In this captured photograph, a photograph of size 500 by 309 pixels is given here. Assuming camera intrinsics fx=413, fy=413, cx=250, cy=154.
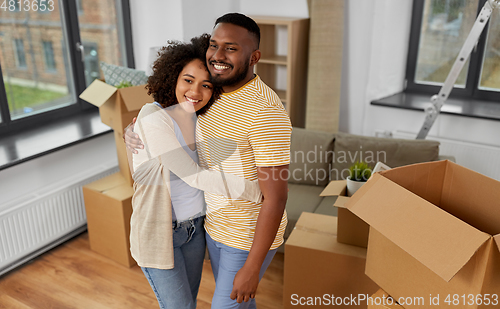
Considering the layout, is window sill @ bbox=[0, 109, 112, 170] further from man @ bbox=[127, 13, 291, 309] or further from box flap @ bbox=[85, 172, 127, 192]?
man @ bbox=[127, 13, 291, 309]

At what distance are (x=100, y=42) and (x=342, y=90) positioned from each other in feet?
6.49

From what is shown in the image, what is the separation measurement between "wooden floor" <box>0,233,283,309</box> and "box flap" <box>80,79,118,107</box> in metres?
1.02

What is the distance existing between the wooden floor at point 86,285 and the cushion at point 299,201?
0.32 metres

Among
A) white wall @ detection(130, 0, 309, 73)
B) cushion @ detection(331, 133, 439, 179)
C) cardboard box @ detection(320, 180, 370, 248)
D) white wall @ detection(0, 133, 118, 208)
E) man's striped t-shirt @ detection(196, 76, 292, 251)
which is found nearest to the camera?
man's striped t-shirt @ detection(196, 76, 292, 251)

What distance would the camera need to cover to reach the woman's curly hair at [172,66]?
128cm

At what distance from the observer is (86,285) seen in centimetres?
239

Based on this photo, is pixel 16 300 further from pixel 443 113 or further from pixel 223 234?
pixel 443 113

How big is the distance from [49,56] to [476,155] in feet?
10.3

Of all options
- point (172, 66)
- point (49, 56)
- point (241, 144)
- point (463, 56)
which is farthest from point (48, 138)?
point (463, 56)

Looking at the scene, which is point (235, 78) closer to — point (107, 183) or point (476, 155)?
point (107, 183)

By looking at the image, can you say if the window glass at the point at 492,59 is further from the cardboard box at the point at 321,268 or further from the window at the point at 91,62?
the window at the point at 91,62

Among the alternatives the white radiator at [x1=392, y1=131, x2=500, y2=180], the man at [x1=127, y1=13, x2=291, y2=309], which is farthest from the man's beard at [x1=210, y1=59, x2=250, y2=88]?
the white radiator at [x1=392, y1=131, x2=500, y2=180]

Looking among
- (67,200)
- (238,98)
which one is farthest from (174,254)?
(67,200)

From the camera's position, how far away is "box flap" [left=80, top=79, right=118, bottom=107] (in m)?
2.28
